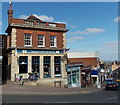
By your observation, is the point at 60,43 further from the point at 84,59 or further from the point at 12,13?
the point at 84,59

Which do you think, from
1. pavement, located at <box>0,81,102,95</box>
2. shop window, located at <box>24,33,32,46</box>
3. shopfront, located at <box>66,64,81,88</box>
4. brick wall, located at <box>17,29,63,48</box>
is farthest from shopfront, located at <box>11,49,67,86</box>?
pavement, located at <box>0,81,102,95</box>

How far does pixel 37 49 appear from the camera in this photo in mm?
26125

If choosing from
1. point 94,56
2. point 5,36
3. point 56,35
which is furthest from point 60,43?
point 94,56

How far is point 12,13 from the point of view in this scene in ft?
92.5

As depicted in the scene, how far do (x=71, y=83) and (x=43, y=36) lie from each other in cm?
859

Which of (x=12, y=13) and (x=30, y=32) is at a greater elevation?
(x=12, y=13)

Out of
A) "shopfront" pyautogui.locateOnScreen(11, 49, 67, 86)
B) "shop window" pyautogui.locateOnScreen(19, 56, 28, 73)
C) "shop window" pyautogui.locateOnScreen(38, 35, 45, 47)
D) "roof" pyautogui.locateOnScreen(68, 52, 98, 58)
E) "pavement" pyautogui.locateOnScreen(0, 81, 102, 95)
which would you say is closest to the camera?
"pavement" pyautogui.locateOnScreen(0, 81, 102, 95)

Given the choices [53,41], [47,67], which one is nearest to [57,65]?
[47,67]

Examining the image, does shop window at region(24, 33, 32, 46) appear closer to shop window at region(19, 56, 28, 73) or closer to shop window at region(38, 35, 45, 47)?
shop window at region(38, 35, 45, 47)

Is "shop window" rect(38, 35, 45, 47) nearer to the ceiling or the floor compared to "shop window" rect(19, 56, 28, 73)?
nearer to the ceiling

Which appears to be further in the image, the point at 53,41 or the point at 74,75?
the point at 74,75

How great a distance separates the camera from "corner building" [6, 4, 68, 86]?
2470 centimetres

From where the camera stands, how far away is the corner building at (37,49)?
973 inches

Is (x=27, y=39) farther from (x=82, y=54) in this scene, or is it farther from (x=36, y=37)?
(x=82, y=54)
